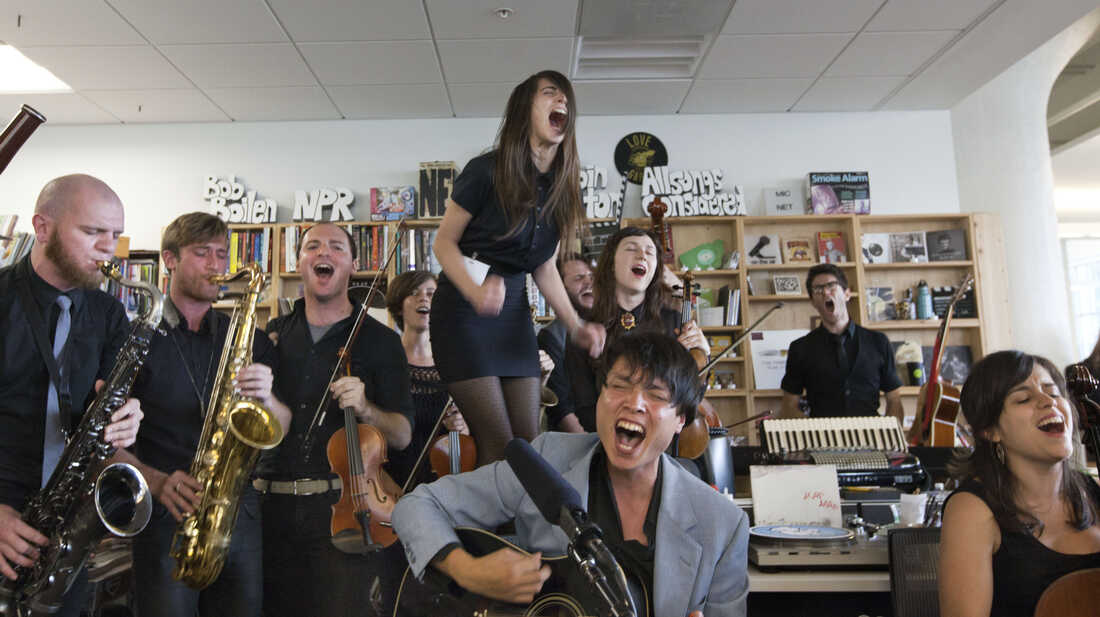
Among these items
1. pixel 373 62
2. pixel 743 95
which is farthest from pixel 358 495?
pixel 743 95

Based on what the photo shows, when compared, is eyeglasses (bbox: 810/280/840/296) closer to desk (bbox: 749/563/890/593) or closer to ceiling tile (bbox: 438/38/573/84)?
ceiling tile (bbox: 438/38/573/84)

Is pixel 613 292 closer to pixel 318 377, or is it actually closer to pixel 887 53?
pixel 318 377

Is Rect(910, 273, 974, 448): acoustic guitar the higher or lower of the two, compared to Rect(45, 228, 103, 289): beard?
lower

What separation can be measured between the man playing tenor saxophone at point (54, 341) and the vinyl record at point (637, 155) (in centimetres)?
398

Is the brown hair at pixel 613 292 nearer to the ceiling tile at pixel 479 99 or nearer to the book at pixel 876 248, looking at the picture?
the ceiling tile at pixel 479 99

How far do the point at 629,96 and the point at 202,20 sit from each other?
8.99 feet

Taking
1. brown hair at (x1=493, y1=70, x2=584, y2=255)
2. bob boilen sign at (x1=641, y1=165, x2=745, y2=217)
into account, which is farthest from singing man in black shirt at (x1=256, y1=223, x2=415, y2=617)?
bob boilen sign at (x1=641, y1=165, x2=745, y2=217)

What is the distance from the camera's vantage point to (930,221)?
554 cm

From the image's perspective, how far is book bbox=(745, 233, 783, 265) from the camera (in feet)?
17.7

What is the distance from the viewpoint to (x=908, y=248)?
5469mm

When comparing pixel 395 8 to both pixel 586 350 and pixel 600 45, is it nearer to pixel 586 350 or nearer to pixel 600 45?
pixel 600 45

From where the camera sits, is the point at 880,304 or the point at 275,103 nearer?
the point at 275,103

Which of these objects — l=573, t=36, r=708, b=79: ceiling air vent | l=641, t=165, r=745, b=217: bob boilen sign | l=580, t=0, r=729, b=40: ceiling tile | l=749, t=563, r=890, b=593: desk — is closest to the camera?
l=749, t=563, r=890, b=593: desk

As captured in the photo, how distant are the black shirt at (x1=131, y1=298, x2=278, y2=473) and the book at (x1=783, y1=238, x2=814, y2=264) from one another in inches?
166
